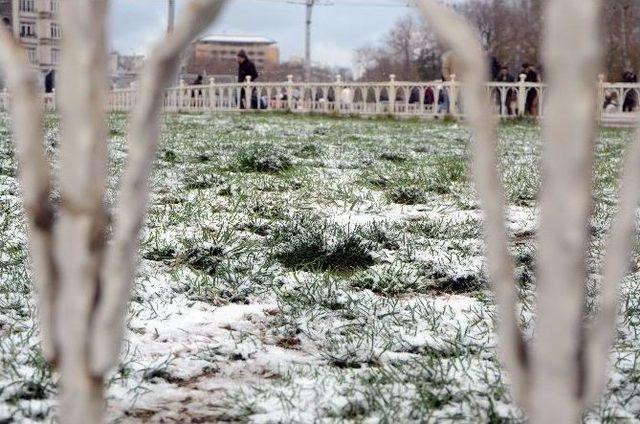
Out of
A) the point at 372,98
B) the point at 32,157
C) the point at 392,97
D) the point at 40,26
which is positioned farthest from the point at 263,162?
the point at 40,26

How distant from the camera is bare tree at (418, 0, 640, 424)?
77cm

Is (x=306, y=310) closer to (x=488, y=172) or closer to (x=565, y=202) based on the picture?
(x=488, y=172)

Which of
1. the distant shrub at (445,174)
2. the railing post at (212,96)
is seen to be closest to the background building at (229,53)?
the railing post at (212,96)

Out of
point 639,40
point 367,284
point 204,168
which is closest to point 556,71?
point 367,284

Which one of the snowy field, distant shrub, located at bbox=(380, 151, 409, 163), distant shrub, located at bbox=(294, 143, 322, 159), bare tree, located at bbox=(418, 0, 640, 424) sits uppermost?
bare tree, located at bbox=(418, 0, 640, 424)

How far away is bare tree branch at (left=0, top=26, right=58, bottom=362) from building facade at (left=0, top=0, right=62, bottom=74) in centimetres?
5

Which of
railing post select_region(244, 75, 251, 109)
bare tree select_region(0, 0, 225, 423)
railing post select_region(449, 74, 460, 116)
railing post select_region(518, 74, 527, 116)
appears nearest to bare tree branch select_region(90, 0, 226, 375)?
bare tree select_region(0, 0, 225, 423)

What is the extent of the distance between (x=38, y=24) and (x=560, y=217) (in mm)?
35739

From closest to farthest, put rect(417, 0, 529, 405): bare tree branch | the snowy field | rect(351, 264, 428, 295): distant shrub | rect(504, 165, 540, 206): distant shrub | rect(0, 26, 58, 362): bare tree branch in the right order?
rect(417, 0, 529, 405): bare tree branch → rect(0, 26, 58, 362): bare tree branch → the snowy field → rect(351, 264, 428, 295): distant shrub → rect(504, 165, 540, 206): distant shrub

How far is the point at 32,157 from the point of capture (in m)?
1.01

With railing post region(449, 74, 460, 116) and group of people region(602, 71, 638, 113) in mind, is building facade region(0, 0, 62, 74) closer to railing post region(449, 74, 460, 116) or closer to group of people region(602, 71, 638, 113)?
railing post region(449, 74, 460, 116)

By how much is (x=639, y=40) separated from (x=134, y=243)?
4262cm

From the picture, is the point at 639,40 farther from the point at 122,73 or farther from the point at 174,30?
the point at 174,30

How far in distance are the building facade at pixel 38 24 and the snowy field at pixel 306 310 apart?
0.82m
